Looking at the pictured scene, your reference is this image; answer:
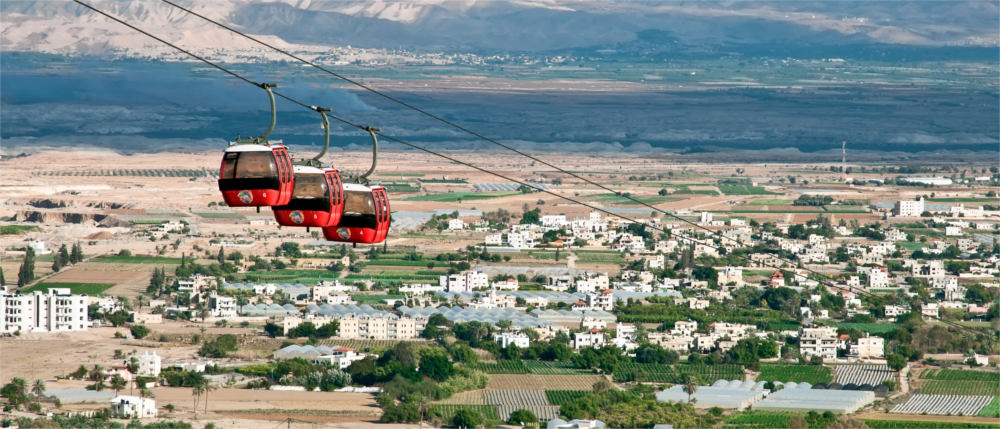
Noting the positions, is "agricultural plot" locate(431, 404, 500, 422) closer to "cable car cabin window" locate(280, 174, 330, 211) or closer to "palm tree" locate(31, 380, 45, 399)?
"palm tree" locate(31, 380, 45, 399)

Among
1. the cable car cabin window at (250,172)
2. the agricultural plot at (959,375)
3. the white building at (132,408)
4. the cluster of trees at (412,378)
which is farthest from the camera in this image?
the agricultural plot at (959,375)

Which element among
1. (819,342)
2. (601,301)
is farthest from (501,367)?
(601,301)

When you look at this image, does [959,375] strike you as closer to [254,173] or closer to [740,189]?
[254,173]

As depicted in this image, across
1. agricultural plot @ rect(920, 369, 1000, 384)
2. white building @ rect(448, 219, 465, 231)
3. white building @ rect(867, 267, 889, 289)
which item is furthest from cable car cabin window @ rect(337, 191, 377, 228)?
white building @ rect(448, 219, 465, 231)

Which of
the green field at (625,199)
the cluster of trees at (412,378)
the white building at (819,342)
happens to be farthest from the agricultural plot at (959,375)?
the green field at (625,199)

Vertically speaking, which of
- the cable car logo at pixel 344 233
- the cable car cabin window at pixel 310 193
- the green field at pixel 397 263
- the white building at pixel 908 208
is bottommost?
the white building at pixel 908 208

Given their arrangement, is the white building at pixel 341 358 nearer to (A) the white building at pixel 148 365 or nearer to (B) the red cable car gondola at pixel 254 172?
(A) the white building at pixel 148 365

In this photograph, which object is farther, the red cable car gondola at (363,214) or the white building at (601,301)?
the white building at (601,301)
